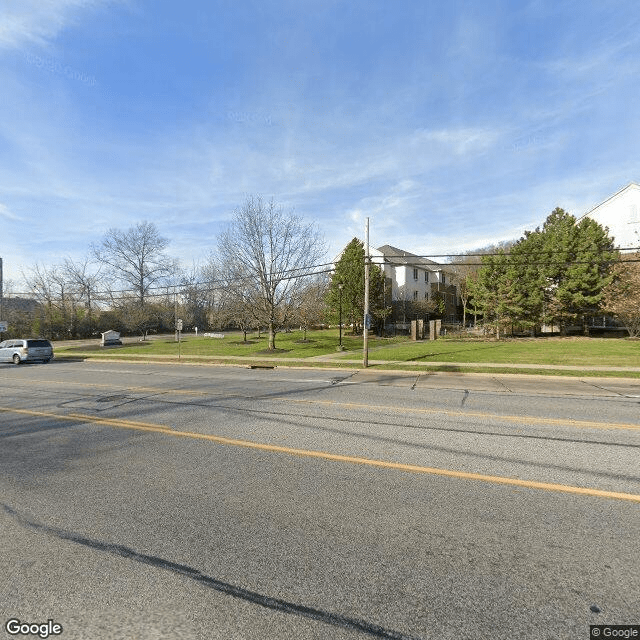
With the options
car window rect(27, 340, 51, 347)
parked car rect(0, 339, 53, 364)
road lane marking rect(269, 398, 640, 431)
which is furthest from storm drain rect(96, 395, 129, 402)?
car window rect(27, 340, 51, 347)

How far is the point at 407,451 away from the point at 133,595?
3.78 metres

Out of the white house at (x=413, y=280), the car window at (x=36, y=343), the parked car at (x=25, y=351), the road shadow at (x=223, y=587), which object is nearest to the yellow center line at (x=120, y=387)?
the road shadow at (x=223, y=587)

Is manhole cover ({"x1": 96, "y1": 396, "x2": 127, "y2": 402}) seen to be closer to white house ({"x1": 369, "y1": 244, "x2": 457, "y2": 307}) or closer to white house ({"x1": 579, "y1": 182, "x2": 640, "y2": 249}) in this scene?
white house ({"x1": 369, "y1": 244, "x2": 457, "y2": 307})

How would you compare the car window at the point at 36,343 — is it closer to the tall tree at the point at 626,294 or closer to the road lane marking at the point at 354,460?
the road lane marking at the point at 354,460

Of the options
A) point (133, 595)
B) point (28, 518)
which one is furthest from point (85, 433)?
point (133, 595)

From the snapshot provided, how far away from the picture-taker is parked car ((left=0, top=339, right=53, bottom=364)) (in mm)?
22953

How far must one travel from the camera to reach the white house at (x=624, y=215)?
119ft

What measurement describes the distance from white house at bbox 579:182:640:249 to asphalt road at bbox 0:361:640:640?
1561 inches

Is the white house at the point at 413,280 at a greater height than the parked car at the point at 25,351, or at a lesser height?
greater

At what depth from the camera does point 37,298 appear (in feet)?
157

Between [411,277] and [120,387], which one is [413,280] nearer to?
[411,277]

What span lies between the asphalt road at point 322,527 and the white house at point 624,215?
39.6 metres

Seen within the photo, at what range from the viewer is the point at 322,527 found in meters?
3.33

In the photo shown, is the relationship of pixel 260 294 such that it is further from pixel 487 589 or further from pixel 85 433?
pixel 487 589
